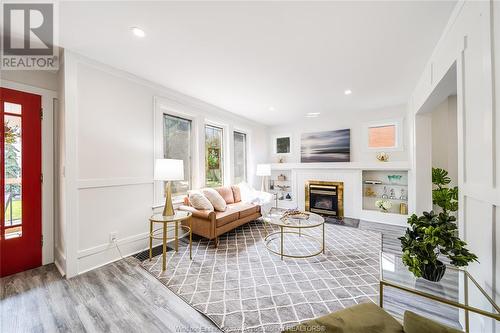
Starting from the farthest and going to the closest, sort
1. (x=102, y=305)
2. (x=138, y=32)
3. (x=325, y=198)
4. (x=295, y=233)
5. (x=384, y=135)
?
(x=325, y=198) → (x=384, y=135) → (x=295, y=233) → (x=138, y=32) → (x=102, y=305)

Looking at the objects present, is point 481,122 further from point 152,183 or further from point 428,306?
point 152,183

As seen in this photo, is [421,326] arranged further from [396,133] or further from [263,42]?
[396,133]

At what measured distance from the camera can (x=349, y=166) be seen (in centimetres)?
456

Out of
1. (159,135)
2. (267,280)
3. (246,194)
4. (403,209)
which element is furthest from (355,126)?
(159,135)

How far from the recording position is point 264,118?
530 cm

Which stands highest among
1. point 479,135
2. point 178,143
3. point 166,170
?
point 178,143

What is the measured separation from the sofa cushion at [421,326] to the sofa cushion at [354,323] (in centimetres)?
6

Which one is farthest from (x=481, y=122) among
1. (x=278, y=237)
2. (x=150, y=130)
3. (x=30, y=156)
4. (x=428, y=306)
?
(x=30, y=156)

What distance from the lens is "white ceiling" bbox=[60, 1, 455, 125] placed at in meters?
1.63

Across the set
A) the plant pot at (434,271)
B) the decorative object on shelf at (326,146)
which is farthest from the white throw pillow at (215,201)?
the decorative object on shelf at (326,146)

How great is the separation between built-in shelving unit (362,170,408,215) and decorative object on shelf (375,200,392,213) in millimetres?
78

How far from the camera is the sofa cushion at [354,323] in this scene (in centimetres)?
93

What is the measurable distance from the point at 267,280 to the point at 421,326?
1472 millimetres

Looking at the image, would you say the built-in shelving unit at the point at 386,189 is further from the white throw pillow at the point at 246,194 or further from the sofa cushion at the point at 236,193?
the sofa cushion at the point at 236,193
